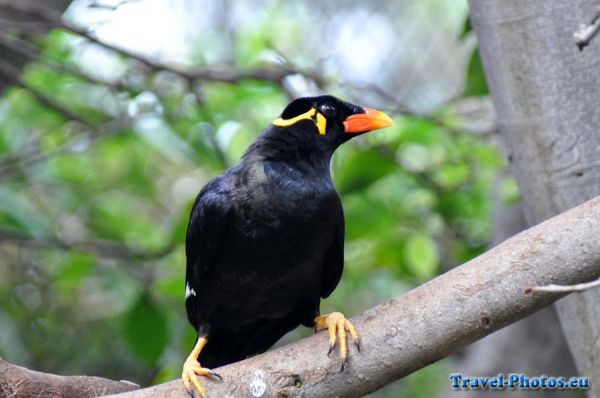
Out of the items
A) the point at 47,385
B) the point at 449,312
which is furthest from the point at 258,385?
the point at 47,385

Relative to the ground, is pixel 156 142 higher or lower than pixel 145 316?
higher

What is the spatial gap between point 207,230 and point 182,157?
7.26 ft

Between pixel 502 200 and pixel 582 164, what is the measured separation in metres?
1.90

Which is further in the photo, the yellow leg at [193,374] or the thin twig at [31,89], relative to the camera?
the thin twig at [31,89]

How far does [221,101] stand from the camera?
182 inches

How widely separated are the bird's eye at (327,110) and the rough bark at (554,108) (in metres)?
0.66

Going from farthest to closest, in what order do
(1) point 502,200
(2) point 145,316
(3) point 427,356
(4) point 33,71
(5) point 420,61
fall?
(5) point 420,61 → (4) point 33,71 → (1) point 502,200 → (2) point 145,316 → (3) point 427,356

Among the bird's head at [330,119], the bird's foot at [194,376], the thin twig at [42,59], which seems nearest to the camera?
the bird's foot at [194,376]

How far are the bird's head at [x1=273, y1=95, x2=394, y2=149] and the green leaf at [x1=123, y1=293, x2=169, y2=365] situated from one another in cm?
130

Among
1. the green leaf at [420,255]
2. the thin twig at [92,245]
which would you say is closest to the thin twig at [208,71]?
the thin twig at [92,245]

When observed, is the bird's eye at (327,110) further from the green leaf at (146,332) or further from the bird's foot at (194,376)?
the green leaf at (146,332)

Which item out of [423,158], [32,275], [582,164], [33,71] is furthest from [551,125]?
[32,275]

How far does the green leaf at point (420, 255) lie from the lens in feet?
14.0

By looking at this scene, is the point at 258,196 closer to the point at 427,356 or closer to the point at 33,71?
the point at 427,356
